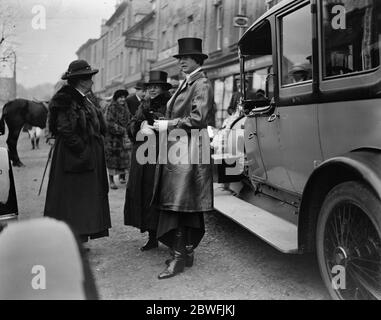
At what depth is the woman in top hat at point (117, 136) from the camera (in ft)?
23.1

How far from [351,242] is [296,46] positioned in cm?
159

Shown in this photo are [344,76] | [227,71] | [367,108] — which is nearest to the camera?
[367,108]

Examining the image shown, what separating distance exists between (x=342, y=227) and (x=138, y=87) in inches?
261

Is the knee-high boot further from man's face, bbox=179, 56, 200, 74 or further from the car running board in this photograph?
man's face, bbox=179, 56, 200, 74

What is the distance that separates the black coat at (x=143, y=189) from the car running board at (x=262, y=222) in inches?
30.4

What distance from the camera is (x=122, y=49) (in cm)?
2470

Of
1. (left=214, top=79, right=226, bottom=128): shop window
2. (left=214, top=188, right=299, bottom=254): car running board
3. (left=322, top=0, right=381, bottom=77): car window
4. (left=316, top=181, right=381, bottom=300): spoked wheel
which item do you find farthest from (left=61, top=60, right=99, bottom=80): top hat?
(left=214, top=79, right=226, bottom=128): shop window

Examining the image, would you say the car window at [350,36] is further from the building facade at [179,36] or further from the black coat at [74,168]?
the black coat at [74,168]

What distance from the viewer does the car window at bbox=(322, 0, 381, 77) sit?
2.35 m

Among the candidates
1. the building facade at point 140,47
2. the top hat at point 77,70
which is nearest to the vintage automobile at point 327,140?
the top hat at point 77,70

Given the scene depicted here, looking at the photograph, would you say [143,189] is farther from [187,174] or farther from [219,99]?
[219,99]

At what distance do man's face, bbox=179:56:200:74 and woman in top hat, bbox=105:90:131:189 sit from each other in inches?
151
